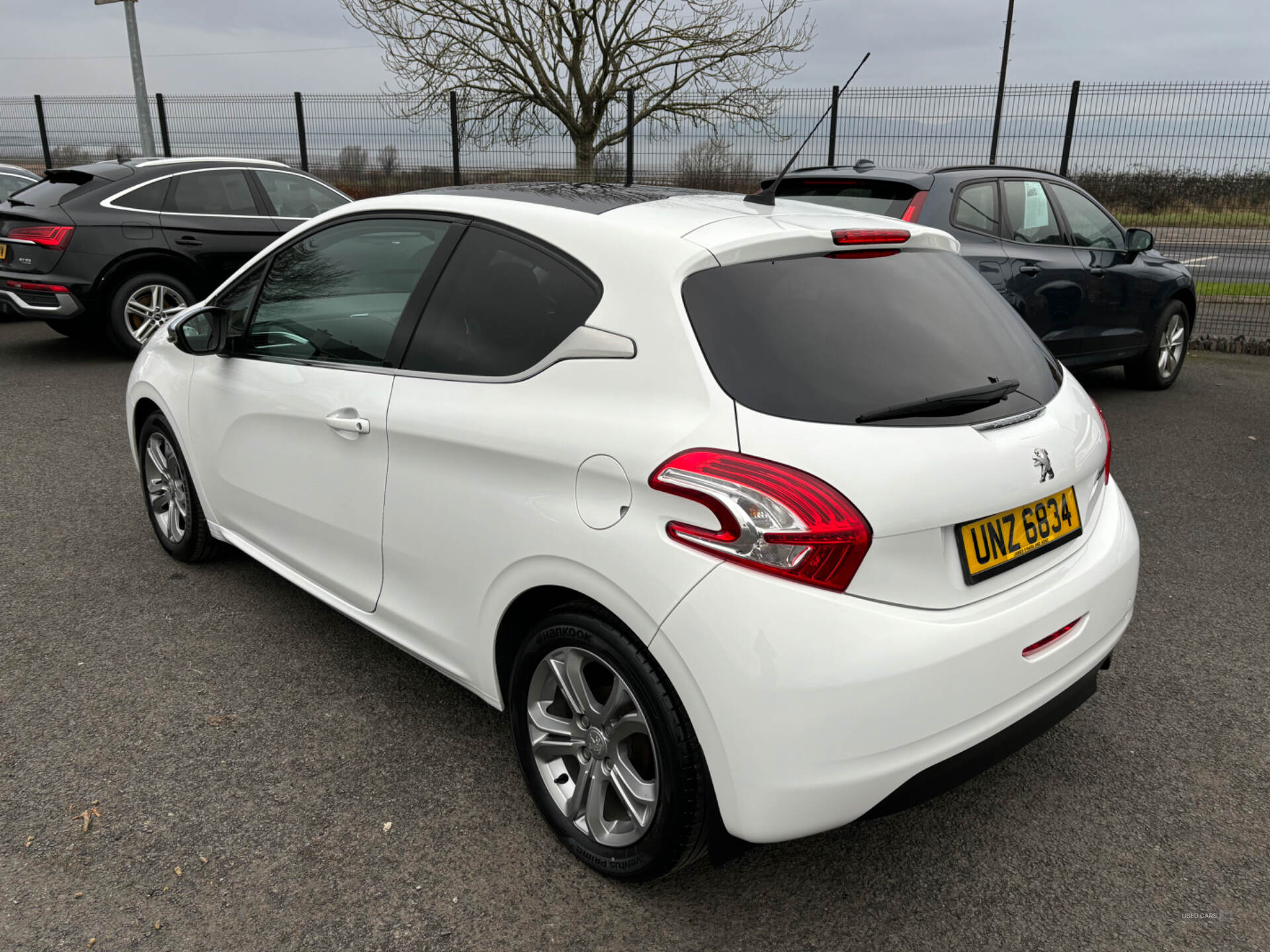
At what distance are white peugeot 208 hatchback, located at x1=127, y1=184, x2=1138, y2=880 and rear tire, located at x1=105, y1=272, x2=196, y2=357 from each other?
20.0 ft

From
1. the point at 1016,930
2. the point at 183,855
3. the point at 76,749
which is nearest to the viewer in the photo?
the point at 1016,930

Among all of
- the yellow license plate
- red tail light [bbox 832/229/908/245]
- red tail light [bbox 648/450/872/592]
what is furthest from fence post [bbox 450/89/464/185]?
red tail light [bbox 648/450/872/592]

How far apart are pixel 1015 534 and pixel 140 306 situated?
8.07m

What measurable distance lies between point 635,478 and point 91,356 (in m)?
8.47

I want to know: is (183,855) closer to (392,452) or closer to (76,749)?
(76,749)

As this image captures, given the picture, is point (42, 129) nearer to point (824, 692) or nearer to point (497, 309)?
point (497, 309)

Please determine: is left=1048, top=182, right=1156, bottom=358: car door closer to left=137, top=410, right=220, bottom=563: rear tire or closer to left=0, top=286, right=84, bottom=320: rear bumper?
left=137, top=410, right=220, bottom=563: rear tire

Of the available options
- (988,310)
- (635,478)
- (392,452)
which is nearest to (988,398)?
(988,310)

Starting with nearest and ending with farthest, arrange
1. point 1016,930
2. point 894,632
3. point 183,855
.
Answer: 1. point 894,632
2. point 1016,930
3. point 183,855

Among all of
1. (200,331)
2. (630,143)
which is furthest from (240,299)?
(630,143)

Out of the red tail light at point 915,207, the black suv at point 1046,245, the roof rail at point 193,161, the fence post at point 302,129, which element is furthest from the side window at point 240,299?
the fence post at point 302,129

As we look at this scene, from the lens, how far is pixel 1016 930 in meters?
2.21

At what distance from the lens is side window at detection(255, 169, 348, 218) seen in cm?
883

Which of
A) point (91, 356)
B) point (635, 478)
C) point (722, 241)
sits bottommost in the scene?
point (91, 356)
